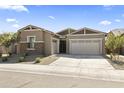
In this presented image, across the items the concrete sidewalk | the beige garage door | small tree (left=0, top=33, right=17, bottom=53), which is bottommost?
the concrete sidewalk

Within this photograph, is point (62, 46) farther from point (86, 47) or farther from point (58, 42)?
point (86, 47)

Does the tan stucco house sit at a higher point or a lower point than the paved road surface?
higher

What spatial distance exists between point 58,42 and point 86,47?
4.66 metres

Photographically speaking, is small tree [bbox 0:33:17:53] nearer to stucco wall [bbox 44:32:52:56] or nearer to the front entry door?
stucco wall [bbox 44:32:52:56]

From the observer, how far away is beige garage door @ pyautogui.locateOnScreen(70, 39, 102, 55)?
3000 centimetres

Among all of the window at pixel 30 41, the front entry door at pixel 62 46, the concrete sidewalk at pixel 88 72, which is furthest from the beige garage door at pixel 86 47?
the concrete sidewalk at pixel 88 72

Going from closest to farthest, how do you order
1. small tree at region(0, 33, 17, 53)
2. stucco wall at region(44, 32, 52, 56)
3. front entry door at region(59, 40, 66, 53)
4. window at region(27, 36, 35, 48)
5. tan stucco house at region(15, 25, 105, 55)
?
1. small tree at region(0, 33, 17, 53)
2. stucco wall at region(44, 32, 52, 56)
3. tan stucco house at region(15, 25, 105, 55)
4. window at region(27, 36, 35, 48)
5. front entry door at region(59, 40, 66, 53)

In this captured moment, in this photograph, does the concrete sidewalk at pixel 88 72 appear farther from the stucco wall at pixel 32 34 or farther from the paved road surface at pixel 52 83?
the stucco wall at pixel 32 34

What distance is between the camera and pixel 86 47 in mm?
30266

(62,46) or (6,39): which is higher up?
(6,39)

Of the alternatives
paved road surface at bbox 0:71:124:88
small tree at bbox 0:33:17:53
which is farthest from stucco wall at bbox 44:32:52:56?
paved road surface at bbox 0:71:124:88

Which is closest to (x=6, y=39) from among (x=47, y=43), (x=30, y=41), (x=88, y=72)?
(x=30, y=41)

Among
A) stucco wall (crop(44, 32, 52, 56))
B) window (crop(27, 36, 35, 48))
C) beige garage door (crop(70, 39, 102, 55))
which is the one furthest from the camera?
beige garage door (crop(70, 39, 102, 55))
